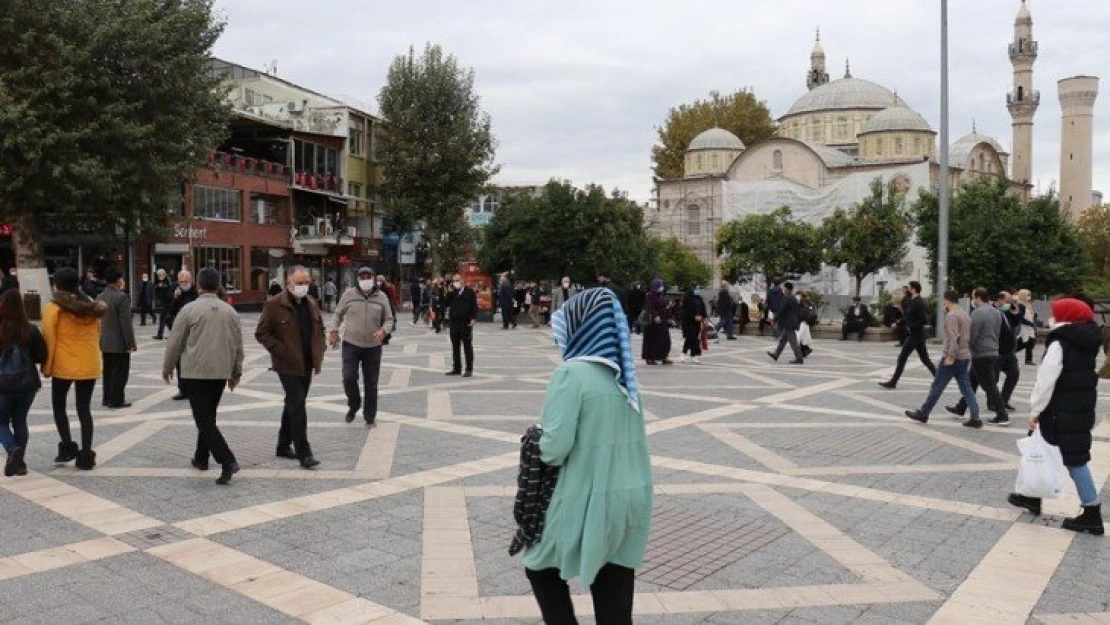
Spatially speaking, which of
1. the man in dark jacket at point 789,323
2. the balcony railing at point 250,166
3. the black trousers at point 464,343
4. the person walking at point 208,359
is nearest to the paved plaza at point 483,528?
the person walking at point 208,359

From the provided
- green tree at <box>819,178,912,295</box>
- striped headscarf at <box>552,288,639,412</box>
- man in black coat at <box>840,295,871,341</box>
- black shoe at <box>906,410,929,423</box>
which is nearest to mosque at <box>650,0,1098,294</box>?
green tree at <box>819,178,912,295</box>

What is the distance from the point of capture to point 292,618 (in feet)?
14.0

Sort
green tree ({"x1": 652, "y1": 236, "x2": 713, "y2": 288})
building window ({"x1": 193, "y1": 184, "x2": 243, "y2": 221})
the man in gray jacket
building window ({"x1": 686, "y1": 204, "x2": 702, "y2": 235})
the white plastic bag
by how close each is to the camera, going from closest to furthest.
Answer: the white plastic bag < the man in gray jacket < building window ({"x1": 193, "y1": 184, "x2": 243, "y2": 221}) < green tree ({"x1": 652, "y1": 236, "x2": 713, "y2": 288}) < building window ({"x1": 686, "y1": 204, "x2": 702, "y2": 235})

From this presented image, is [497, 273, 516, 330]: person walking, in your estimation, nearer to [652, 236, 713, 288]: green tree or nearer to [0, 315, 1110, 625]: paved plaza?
[0, 315, 1110, 625]: paved plaza

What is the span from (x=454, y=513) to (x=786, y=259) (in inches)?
1275

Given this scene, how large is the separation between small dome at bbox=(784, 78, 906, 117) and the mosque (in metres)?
0.09

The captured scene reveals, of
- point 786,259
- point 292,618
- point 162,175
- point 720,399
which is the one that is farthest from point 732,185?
point 292,618

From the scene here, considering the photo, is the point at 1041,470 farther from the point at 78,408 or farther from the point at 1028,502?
the point at 78,408

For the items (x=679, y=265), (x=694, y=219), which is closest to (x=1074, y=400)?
(x=679, y=265)

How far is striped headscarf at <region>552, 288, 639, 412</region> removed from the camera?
3.10m

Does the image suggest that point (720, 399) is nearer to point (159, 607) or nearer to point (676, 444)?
point (676, 444)

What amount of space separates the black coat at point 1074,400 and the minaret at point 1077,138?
8098cm

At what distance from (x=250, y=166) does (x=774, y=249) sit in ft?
77.3

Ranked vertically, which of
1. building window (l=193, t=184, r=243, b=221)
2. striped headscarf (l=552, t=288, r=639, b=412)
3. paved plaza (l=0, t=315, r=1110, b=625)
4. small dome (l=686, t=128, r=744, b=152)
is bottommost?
paved plaza (l=0, t=315, r=1110, b=625)
